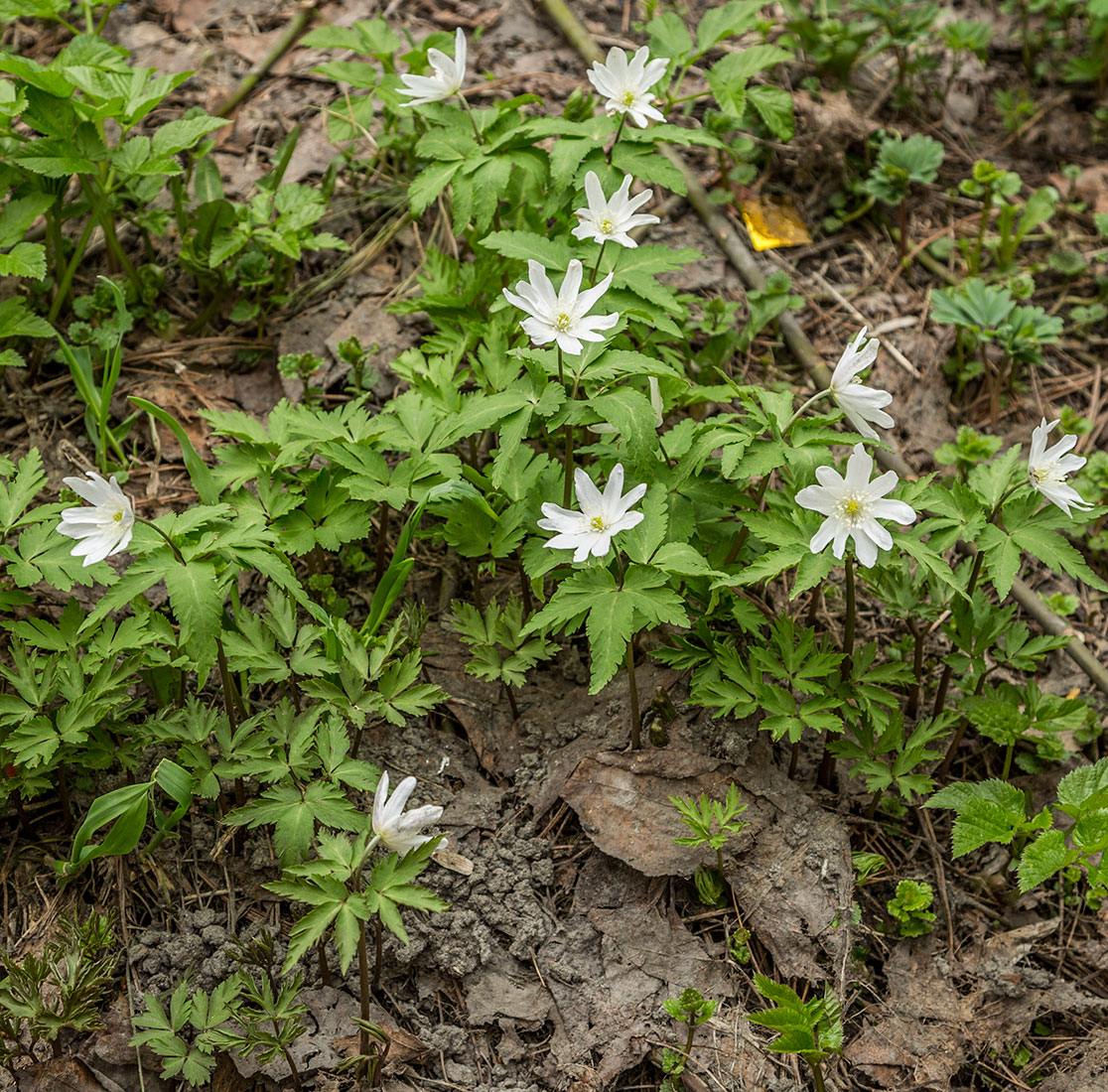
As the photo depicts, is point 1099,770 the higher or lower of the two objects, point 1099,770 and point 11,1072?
the higher

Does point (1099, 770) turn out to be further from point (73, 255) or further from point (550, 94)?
point (73, 255)

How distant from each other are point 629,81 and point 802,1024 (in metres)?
2.74

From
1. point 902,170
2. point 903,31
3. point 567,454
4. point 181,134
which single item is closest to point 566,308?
point 567,454

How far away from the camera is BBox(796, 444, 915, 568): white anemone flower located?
246cm

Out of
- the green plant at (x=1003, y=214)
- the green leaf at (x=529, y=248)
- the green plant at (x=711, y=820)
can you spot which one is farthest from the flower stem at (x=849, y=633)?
the green plant at (x=1003, y=214)

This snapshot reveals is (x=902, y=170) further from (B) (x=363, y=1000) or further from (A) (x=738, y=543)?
(B) (x=363, y=1000)

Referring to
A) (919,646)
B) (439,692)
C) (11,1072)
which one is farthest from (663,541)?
(11,1072)

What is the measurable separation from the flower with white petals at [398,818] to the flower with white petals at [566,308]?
1.20 metres

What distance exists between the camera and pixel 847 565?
9.11ft

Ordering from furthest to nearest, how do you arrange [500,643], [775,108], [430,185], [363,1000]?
[775,108] < [430,185] < [500,643] < [363,1000]

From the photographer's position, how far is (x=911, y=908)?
2756 mm

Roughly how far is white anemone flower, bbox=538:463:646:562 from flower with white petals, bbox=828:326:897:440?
0.63m

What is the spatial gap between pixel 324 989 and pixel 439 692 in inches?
32.3

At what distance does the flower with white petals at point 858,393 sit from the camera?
8.40 feet
